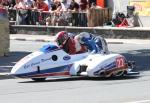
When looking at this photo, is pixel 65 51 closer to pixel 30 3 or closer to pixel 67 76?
pixel 67 76

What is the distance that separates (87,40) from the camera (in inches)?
702

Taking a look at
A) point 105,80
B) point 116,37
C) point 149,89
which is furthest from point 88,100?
point 116,37

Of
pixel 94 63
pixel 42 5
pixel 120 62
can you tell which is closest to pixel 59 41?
pixel 94 63

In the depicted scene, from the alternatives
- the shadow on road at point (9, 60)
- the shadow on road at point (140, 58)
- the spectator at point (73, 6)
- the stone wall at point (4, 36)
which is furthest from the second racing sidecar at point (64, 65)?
the spectator at point (73, 6)

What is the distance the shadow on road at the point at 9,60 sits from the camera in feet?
66.1

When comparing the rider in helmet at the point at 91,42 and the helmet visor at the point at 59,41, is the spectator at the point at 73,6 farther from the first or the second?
the helmet visor at the point at 59,41

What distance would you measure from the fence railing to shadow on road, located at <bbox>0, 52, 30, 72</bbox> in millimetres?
8930

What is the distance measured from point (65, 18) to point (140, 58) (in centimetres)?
1180

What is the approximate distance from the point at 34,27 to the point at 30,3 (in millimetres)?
2116

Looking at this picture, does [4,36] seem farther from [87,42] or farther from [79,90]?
[79,90]

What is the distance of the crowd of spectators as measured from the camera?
34.2 meters

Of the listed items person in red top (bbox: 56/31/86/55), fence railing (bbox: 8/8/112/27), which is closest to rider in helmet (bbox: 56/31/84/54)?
person in red top (bbox: 56/31/86/55)

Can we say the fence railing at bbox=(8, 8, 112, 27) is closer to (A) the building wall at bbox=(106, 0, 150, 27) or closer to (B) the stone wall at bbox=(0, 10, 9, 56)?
(A) the building wall at bbox=(106, 0, 150, 27)

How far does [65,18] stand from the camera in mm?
34281
